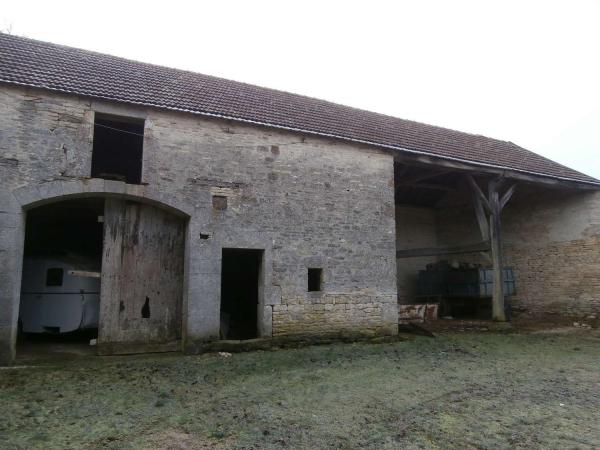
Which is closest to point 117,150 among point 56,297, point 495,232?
point 56,297

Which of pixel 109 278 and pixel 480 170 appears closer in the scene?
pixel 109 278

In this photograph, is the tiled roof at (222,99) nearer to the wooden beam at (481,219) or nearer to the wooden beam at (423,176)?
the wooden beam at (423,176)

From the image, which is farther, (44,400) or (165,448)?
(44,400)

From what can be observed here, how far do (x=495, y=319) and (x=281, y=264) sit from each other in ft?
21.7

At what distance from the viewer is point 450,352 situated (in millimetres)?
8016

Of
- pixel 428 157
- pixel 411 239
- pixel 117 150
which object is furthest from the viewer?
pixel 411 239

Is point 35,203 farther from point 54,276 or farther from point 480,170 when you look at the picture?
point 480,170

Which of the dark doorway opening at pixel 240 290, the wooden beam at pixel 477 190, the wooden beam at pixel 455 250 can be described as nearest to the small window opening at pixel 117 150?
the dark doorway opening at pixel 240 290

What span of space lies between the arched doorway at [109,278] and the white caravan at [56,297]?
18mm

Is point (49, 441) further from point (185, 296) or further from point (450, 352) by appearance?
point (450, 352)

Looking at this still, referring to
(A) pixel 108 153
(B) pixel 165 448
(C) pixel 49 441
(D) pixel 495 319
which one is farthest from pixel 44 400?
(D) pixel 495 319

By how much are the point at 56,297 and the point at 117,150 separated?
3567 mm

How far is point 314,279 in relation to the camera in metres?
9.09

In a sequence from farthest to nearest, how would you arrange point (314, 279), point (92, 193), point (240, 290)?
1. point (240, 290)
2. point (314, 279)
3. point (92, 193)
